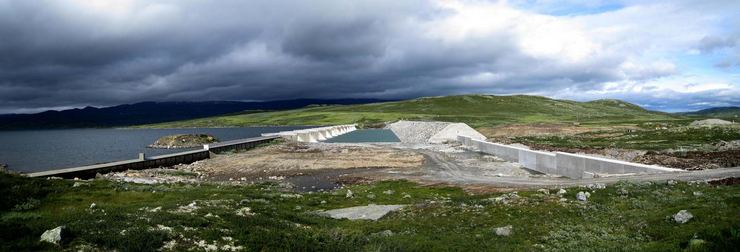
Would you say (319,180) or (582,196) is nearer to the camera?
(582,196)

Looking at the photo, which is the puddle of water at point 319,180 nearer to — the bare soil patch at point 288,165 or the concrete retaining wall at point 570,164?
the bare soil patch at point 288,165

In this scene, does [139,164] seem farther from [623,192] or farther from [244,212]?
[623,192]

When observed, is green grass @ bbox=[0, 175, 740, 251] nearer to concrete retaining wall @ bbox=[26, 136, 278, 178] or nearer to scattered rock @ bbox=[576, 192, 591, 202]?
scattered rock @ bbox=[576, 192, 591, 202]

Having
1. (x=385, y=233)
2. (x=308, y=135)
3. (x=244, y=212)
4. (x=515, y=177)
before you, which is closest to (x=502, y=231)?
(x=385, y=233)

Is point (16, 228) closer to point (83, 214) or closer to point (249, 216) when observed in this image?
point (83, 214)

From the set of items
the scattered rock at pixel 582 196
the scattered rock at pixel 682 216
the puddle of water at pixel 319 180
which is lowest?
the puddle of water at pixel 319 180

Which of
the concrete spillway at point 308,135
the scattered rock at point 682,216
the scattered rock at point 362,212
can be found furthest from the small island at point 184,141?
the scattered rock at point 682,216

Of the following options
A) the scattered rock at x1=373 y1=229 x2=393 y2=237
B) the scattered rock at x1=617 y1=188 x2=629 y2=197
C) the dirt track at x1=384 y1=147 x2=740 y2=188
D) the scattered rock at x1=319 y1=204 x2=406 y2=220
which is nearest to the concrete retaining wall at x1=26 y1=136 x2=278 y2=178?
the scattered rock at x1=319 y1=204 x2=406 y2=220
